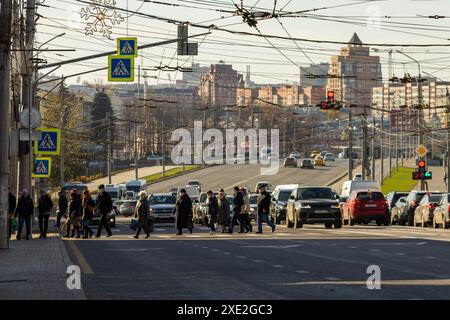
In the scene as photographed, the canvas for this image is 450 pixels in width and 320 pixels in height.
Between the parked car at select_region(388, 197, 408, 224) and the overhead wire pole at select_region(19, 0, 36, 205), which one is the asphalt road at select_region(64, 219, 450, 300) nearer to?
the overhead wire pole at select_region(19, 0, 36, 205)

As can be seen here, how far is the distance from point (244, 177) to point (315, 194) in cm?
8452

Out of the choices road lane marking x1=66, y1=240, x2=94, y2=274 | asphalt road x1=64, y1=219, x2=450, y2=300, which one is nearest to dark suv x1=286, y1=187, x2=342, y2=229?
asphalt road x1=64, y1=219, x2=450, y2=300

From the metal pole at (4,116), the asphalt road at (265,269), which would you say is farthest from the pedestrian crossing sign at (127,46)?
the metal pole at (4,116)

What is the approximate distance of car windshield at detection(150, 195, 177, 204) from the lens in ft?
194

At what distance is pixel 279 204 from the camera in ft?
205

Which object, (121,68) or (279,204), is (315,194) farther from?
(121,68)

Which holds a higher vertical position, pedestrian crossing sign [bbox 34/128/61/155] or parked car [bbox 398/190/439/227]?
pedestrian crossing sign [bbox 34/128/61/155]

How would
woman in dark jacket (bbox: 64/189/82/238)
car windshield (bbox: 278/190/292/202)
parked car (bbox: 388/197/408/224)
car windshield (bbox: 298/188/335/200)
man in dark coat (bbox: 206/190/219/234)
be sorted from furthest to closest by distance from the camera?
car windshield (bbox: 278/190/292/202) → parked car (bbox: 388/197/408/224) → car windshield (bbox: 298/188/335/200) → man in dark coat (bbox: 206/190/219/234) → woman in dark jacket (bbox: 64/189/82/238)

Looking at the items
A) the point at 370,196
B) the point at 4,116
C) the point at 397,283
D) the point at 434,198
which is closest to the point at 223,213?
the point at 370,196

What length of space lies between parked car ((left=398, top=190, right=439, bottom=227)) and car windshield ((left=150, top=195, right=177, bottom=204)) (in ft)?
36.8

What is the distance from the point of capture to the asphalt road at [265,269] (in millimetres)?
17031

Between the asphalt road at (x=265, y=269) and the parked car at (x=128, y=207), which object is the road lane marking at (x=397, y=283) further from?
the parked car at (x=128, y=207)
